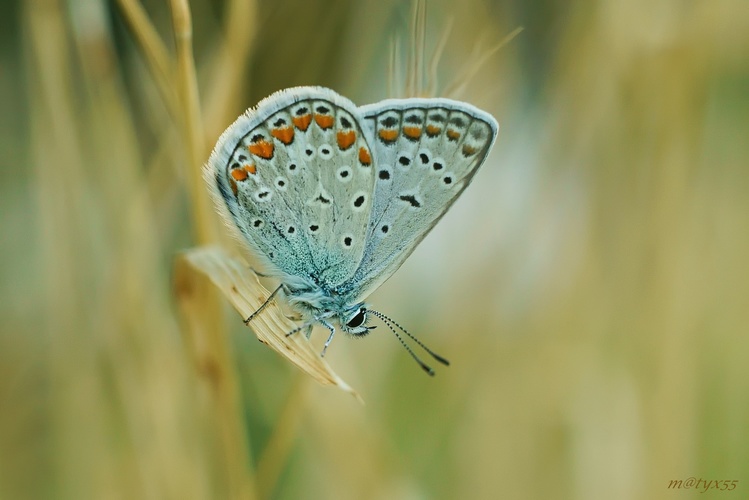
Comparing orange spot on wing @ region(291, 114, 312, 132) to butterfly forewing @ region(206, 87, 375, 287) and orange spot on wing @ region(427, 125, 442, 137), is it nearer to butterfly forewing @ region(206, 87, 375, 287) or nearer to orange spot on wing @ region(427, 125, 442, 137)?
butterfly forewing @ region(206, 87, 375, 287)

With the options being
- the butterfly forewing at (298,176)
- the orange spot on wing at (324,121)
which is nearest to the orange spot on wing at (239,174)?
the butterfly forewing at (298,176)

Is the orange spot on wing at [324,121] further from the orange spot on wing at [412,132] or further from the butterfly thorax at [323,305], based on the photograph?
the butterfly thorax at [323,305]

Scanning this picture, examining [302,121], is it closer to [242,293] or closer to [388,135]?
[388,135]

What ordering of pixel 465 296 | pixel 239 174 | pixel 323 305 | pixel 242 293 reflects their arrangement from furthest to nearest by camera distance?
pixel 465 296 → pixel 323 305 → pixel 239 174 → pixel 242 293

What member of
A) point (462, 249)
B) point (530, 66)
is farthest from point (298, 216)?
point (530, 66)

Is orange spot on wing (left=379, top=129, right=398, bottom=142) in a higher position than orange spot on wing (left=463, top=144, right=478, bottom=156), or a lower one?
higher

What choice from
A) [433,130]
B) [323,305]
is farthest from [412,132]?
[323,305]

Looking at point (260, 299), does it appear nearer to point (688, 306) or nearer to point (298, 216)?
point (298, 216)

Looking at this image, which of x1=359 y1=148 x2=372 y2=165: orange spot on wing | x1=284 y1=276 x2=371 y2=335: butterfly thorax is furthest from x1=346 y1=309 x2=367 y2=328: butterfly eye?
x1=359 y1=148 x2=372 y2=165: orange spot on wing
